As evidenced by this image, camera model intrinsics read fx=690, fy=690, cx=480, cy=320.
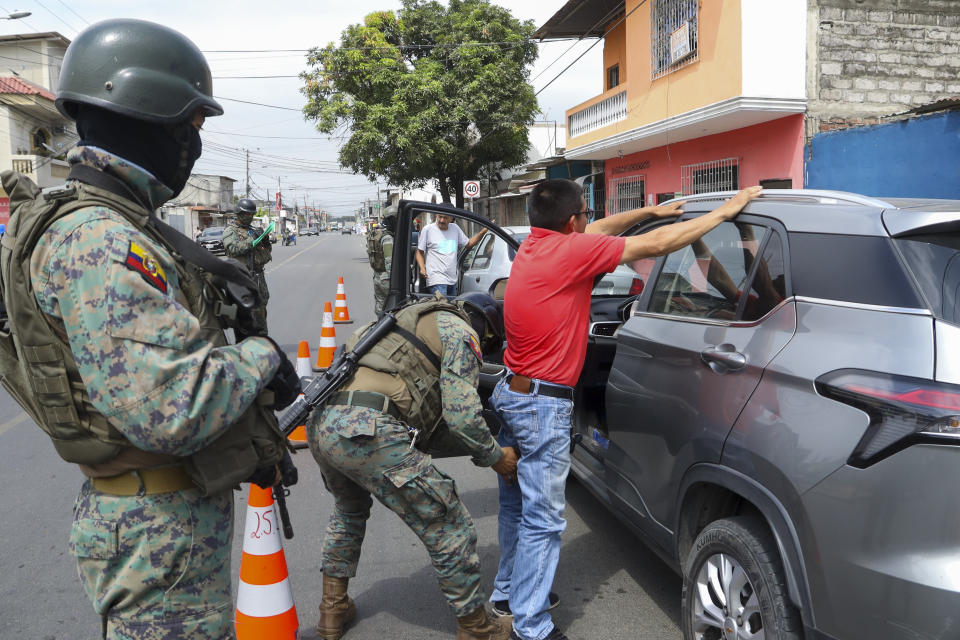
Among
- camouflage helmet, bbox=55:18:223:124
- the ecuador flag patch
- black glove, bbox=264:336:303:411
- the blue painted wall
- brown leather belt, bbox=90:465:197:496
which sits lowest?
brown leather belt, bbox=90:465:197:496

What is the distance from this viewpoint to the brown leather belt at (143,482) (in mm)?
1577

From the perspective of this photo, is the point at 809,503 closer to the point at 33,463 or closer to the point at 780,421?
the point at 780,421

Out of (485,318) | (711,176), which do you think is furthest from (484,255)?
(485,318)

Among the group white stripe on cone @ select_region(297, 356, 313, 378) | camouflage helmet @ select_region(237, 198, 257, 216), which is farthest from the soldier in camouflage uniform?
camouflage helmet @ select_region(237, 198, 257, 216)

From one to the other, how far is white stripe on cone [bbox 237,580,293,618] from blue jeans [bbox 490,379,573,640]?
0.91 metres

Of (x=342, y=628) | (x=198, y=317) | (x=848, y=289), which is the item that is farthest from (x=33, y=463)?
(x=848, y=289)

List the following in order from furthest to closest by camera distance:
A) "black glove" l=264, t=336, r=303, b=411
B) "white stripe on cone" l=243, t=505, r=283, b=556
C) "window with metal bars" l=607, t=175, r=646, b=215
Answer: "window with metal bars" l=607, t=175, r=646, b=215 → "white stripe on cone" l=243, t=505, r=283, b=556 → "black glove" l=264, t=336, r=303, b=411

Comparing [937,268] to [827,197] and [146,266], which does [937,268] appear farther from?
[146,266]


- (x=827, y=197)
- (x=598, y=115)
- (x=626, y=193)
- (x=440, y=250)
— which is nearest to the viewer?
(x=827, y=197)

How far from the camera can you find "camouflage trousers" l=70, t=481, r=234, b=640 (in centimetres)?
156

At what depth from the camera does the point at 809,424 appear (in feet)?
6.41

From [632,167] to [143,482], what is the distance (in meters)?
16.7

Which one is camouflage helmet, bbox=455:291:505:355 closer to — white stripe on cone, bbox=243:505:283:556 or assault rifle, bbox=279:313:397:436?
assault rifle, bbox=279:313:397:436

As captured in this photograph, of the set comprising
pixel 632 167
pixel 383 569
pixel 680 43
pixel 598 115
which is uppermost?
pixel 680 43
